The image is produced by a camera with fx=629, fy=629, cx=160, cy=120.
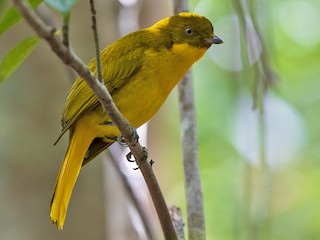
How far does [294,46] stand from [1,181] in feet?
15.7

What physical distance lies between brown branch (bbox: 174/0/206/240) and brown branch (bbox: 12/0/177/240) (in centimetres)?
26

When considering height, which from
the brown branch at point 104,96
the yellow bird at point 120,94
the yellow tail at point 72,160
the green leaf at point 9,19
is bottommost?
the brown branch at point 104,96

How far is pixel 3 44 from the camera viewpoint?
409 cm

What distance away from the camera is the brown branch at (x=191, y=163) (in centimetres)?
249

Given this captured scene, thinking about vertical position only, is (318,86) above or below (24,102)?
above

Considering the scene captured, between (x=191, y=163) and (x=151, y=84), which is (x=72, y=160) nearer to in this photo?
(x=151, y=84)

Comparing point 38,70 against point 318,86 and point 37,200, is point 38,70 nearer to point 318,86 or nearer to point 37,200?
point 37,200

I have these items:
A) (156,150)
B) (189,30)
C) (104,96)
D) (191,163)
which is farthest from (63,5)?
(156,150)

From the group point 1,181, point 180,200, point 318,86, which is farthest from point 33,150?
point 318,86

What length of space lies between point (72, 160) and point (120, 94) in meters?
0.40

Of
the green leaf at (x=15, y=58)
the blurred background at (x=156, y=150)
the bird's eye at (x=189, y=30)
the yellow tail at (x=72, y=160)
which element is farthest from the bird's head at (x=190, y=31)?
the green leaf at (x=15, y=58)

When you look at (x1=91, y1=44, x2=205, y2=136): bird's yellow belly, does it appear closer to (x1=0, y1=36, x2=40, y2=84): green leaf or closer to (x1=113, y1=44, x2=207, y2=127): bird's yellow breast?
(x1=113, y1=44, x2=207, y2=127): bird's yellow breast

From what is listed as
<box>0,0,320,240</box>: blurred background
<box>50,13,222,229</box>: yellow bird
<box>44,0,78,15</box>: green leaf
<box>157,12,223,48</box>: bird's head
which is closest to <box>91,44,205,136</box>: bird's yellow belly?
<box>50,13,222,229</box>: yellow bird

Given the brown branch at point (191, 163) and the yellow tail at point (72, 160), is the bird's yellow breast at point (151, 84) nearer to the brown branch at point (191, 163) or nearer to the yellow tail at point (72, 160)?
the brown branch at point (191, 163)
